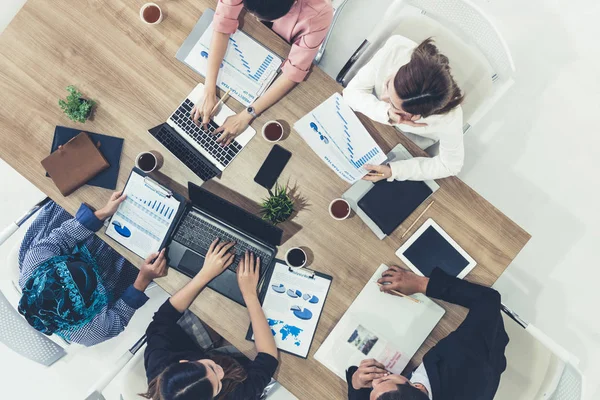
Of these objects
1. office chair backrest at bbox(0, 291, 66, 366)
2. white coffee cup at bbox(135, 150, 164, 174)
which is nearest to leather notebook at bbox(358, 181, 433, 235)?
white coffee cup at bbox(135, 150, 164, 174)

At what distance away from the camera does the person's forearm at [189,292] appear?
5.46ft

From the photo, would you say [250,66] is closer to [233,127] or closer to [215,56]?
[215,56]

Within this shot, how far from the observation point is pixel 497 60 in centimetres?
174

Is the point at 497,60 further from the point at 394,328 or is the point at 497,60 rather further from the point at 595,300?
the point at 595,300

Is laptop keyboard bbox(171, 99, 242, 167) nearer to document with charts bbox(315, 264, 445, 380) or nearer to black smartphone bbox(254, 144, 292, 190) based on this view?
black smartphone bbox(254, 144, 292, 190)

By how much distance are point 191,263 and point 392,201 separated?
84 cm

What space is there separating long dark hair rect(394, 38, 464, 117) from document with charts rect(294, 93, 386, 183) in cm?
23

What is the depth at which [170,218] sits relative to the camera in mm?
1692

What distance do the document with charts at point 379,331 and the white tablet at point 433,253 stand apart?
13cm

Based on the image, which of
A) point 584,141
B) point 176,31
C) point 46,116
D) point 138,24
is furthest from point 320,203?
point 584,141

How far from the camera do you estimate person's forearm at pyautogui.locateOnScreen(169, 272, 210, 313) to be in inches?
65.6

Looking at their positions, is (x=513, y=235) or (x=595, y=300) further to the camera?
(x=595, y=300)

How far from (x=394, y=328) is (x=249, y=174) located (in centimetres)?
84

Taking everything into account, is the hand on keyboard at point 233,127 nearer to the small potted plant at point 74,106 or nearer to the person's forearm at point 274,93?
the person's forearm at point 274,93
